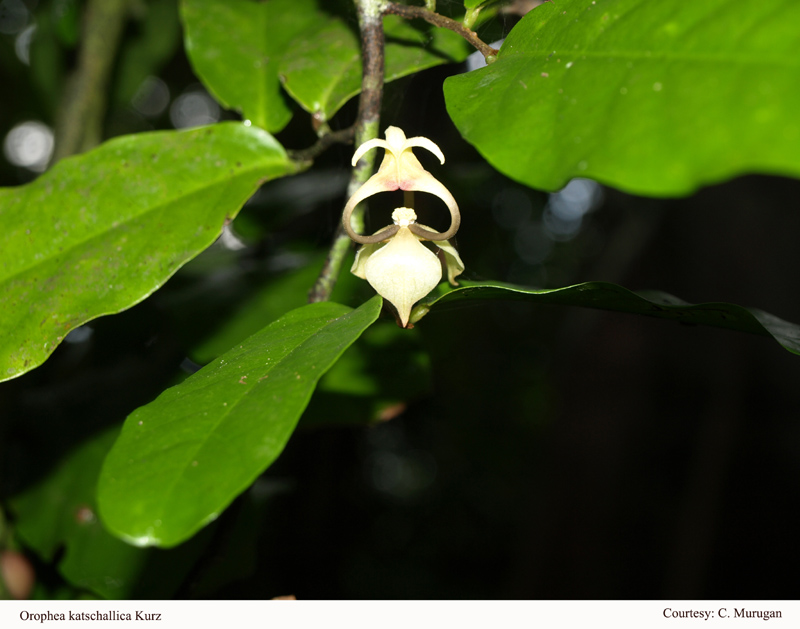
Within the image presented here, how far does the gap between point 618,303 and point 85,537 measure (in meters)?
1.11

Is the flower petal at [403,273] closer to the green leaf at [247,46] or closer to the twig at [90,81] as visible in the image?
the green leaf at [247,46]

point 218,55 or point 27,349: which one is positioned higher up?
point 218,55

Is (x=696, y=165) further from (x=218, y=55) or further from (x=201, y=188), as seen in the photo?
(x=218, y=55)

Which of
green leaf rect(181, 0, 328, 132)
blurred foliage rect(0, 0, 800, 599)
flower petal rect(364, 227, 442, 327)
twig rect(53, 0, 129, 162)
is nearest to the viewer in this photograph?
blurred foliage rect(0, 0, 800, 599)

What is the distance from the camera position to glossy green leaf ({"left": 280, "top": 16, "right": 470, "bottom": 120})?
2.67 feet

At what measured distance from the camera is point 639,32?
0.47 m

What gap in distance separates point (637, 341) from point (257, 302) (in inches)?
76.1

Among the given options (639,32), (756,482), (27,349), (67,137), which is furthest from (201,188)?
(756,482)

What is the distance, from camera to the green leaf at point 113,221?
685 millimetres

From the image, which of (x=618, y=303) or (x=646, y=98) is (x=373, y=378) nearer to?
(x=618, y=303)

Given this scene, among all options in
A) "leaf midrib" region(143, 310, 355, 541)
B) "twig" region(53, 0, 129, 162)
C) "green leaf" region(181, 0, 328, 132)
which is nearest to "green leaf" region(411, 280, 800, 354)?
"leaf midrib" region(143, 310, 355, 541)

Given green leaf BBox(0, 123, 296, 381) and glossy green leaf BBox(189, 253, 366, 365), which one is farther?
glossy green leaf BBox(189, 253, 366, 365)

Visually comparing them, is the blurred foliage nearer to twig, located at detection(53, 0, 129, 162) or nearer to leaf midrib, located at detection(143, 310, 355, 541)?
leaf midrib, located at detection(143, 310, 355, 541)

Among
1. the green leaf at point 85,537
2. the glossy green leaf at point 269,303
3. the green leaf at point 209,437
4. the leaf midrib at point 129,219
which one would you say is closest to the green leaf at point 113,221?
the leaf midrib at point 129,219
